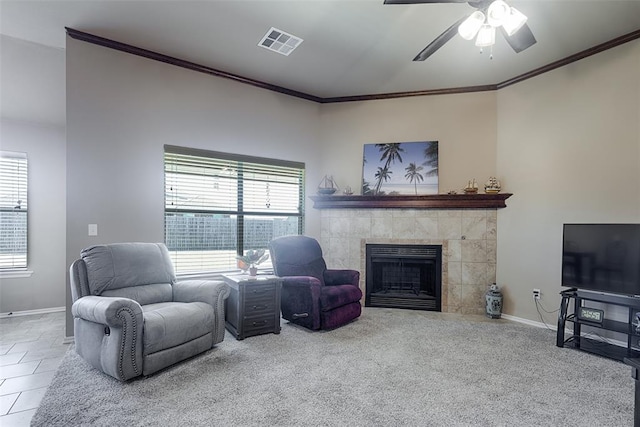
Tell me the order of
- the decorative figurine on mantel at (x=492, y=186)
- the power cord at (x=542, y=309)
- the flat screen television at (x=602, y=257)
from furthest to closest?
the decorative figurine on mantel at (x=492, y=186) < the power cord at (x=542, y=309) < the flat screen television at (x=602, y=257)

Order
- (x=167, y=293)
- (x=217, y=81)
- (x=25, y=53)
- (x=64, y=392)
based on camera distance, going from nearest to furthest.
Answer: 1. (x=64, y=392)
2. (x=167, y=293)
3. (x=25, y=53)
4. (x=217, y=81)

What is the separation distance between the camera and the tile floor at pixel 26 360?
2107 millimetres

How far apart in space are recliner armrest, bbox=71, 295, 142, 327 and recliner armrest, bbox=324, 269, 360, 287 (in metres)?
2.25

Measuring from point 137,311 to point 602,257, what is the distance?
414cm

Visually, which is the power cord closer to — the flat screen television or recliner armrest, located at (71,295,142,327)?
the flat screen television

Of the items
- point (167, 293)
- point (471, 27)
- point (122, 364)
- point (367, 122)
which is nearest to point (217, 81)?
point (367, 122)

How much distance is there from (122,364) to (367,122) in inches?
163

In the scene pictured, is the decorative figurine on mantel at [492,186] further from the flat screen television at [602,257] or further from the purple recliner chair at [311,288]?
the purple recliner chair at [311,288]

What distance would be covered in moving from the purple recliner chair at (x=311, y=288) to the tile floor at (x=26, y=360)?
2.14 meters

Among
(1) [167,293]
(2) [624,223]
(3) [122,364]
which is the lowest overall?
(3) [122,364]

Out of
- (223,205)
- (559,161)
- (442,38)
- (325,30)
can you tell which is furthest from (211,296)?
(559,161)

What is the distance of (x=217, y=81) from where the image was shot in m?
4.05

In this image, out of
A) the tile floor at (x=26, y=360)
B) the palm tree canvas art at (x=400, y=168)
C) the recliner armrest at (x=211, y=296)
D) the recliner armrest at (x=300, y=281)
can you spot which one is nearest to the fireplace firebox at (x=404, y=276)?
the palm tree canvas art at (x=400, y=168)

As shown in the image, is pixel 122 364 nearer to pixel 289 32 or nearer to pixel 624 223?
pixel 289 32
